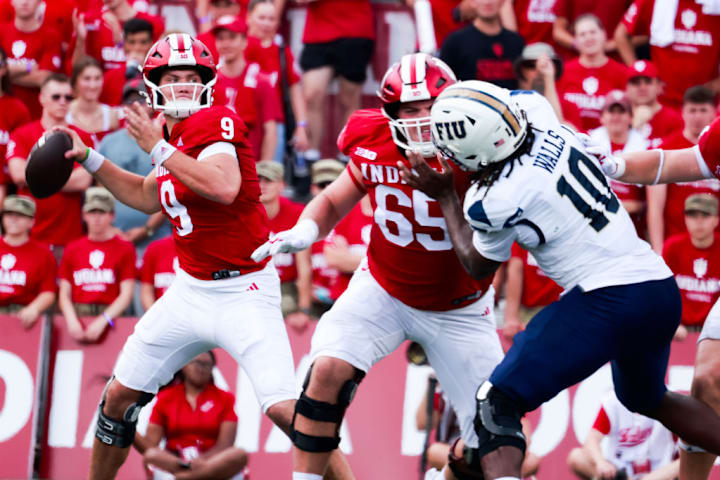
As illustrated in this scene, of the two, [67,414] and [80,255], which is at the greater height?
[80,255]

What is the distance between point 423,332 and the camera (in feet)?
18.4

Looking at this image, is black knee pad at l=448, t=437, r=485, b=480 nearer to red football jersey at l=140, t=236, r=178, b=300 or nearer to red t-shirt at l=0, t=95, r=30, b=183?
red football jersey at l=140, t=236, r=178, b=300

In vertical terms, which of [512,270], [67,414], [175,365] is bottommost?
[67,414]

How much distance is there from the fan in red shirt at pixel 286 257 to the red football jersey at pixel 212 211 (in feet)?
7.58

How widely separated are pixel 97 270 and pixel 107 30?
7.91 ft

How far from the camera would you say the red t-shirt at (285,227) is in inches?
319

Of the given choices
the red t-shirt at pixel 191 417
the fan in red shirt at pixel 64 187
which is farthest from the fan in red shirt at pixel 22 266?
the red t-shirt at pixel 191 417

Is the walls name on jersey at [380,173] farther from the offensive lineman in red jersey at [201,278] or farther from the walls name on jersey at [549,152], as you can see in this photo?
the walls name on jersey at [549,152]

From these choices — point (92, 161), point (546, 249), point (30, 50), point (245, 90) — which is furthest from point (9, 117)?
point (546, 249)

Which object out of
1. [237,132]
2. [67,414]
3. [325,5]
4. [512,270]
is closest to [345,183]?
[237,132]

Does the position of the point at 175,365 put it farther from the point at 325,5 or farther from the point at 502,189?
the point at 325,5

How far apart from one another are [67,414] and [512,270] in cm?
306

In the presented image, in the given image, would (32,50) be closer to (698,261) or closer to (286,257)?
(286,257)

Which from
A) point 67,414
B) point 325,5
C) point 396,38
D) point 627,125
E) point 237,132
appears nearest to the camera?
point 237,132
